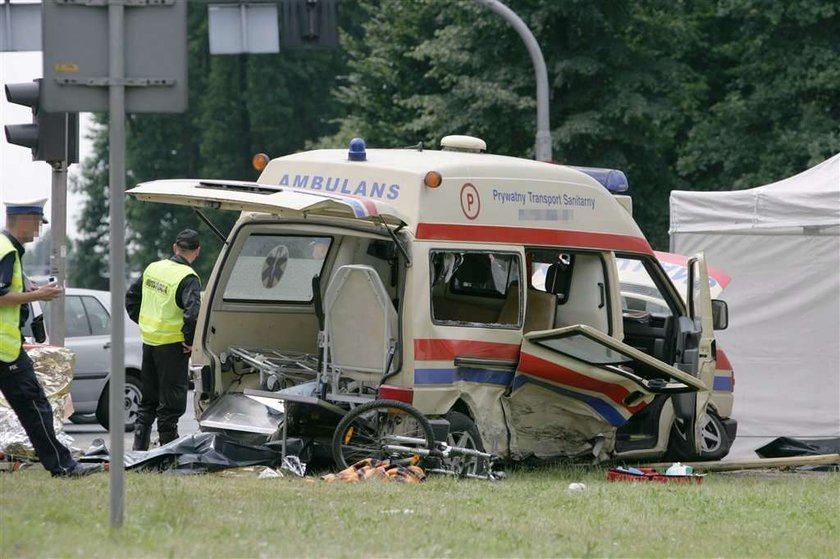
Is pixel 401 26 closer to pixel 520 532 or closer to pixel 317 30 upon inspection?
pixel 317 30

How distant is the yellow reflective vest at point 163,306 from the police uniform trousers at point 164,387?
0.08 m

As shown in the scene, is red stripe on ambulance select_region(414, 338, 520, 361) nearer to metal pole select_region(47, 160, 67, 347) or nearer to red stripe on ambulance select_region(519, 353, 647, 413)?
red stripe on ambulance select_region(519, 353, 647, 413)

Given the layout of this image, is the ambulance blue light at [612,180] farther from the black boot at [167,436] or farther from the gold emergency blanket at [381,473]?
the black boot at [167,436]

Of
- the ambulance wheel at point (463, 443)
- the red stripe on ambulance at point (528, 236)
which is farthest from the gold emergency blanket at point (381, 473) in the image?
the red stripe on ambulance at point (528, 236)

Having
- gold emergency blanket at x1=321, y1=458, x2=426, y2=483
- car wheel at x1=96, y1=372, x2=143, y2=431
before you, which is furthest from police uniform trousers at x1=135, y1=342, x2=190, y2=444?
car wheel at x1=96, y1=372, x2=143, y2=431

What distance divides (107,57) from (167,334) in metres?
4.96

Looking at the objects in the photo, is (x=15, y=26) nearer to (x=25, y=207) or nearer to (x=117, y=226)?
(x=25, y=207)

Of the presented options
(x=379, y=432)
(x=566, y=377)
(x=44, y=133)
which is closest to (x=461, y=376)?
(x=379, y=432)

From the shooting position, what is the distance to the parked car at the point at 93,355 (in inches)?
633

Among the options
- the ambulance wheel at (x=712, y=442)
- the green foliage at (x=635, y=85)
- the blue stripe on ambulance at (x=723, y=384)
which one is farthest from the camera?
the green foliage at (x=635, y=85)

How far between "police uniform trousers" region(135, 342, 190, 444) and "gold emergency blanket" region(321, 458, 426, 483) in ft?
6.42

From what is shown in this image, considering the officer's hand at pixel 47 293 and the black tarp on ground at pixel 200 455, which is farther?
the black tarp on ground at pixel 200 455

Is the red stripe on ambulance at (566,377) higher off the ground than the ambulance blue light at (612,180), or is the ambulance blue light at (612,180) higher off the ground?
the ambulance blue light at (612,180)

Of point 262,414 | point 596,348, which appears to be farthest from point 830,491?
point 262,414
